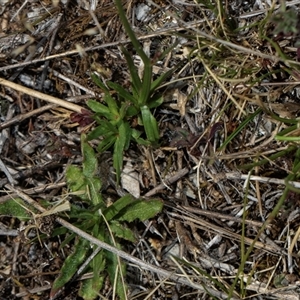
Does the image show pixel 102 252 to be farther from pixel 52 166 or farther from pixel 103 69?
pixel 103 69

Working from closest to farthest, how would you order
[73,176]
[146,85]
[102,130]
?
[146,85]
[102,130]
[73,176]

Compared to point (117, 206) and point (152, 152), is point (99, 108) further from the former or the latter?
point (117, 206)

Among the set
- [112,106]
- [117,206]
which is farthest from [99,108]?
[117,206]

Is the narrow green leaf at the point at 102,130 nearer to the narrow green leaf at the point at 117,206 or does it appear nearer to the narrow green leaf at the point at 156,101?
the narrow green leaf at the point at 156,101

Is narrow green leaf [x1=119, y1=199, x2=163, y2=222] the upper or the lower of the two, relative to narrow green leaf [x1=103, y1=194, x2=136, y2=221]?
lower

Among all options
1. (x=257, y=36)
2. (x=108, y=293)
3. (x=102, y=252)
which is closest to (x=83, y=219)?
(x=102, y=252)

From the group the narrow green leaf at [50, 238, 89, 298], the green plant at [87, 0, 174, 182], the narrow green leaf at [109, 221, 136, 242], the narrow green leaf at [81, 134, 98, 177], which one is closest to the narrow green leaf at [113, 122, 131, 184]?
the green plant at [87, 0, 174, 182]

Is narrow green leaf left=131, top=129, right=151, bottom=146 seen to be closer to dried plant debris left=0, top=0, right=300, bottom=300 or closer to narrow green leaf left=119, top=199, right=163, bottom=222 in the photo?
dried plant debris left=0, top=0, right=300, bottom=300
